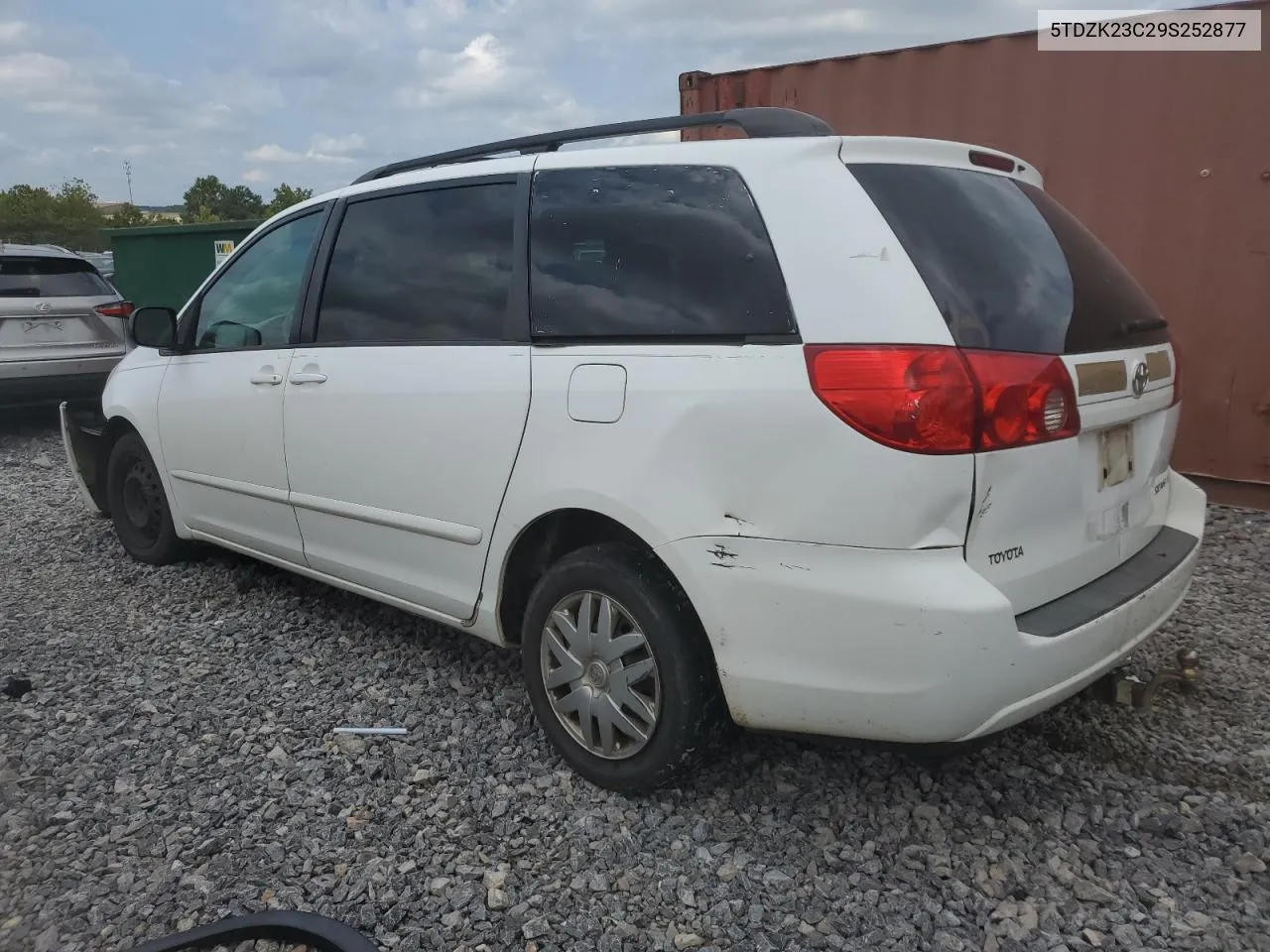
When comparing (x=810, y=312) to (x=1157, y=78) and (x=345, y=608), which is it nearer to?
(x=345, y=608)

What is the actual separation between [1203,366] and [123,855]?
580cm

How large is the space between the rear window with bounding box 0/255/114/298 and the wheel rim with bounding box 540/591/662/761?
7518mm

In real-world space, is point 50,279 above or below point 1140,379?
above

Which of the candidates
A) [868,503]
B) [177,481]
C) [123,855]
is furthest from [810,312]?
[177,481]

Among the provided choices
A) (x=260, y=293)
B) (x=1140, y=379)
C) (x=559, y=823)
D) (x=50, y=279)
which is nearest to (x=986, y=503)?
(x=1140, y=379)

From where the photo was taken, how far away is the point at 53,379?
328 inches

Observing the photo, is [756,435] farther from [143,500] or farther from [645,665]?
[143,500]

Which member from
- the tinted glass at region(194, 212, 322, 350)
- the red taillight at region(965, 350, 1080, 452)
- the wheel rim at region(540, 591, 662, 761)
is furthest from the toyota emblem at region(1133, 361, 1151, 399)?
the tinted glass at region(194, 212, 322, 350)

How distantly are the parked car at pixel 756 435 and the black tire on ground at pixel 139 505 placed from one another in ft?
5.85

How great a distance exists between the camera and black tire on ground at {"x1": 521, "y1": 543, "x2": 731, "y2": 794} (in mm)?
2537

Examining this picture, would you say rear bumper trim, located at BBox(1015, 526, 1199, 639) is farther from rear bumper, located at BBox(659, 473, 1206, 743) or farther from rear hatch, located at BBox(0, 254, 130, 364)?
rear hatch, located at BBox(0, 254, 130, 364)

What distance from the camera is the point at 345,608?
4.34 metres

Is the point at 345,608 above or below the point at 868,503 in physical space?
below

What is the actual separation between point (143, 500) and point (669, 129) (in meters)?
3.55
